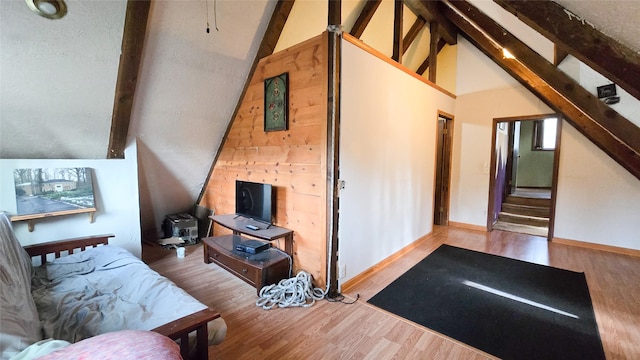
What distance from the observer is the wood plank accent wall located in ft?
8.09

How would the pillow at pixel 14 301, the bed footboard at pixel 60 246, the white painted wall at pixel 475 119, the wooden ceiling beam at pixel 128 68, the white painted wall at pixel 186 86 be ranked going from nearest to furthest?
the pillow at pixel 14 301
the wooden ceiling beam at pixel 128 68
the bed footboard at pixel 60 246
the white painted wall at pixel 186 86
the white painted wall at pixel 475 119

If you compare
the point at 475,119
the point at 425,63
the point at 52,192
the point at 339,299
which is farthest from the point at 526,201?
the point at 52,192

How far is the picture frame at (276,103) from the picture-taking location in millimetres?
2729

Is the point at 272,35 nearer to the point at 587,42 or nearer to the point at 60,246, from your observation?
the point at 587,42

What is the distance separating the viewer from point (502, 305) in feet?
7.87

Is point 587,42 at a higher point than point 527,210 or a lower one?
higher

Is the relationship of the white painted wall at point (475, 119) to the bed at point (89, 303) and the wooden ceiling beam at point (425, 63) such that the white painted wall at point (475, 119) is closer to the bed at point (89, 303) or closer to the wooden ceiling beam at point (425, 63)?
the wooden ceiling beam at point (425, 63)

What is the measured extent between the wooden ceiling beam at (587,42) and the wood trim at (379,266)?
90.5 inches

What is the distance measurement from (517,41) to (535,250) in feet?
9.15

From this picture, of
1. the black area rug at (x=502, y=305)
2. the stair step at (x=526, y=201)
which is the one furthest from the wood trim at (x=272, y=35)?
the stair step at (x=526, y=201)

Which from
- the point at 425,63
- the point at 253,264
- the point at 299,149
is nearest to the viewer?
the point at 253,264

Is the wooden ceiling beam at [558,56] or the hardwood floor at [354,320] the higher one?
the wooden ceiling beam at [558,56]

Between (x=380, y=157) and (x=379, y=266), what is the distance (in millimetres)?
1254

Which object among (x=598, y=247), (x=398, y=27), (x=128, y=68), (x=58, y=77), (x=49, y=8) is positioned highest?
(x=398, y=27)
